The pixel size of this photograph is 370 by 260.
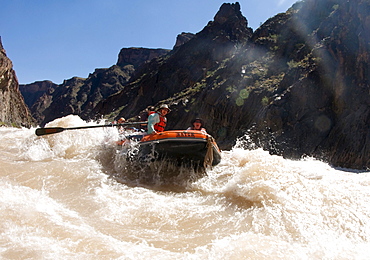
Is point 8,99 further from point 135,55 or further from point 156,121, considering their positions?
point 135,55

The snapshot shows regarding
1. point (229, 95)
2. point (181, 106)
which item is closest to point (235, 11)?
point (181, 106)

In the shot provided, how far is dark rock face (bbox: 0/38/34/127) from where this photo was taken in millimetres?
30827

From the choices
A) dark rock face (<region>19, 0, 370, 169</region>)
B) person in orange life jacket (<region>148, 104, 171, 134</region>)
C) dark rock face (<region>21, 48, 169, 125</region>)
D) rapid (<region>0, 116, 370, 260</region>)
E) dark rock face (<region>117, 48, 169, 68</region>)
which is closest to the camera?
rapid (<region>0, 116, 370, 260</region>)

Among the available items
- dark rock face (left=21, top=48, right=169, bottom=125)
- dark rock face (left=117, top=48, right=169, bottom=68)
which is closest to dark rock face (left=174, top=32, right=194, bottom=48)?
dark rock face (left=21, top=48, right=169, bottom=125)

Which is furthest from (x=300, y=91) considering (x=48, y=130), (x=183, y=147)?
(x=48, y=130)

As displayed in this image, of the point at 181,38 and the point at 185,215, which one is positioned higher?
the point at 181,38

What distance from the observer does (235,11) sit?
42094 millimetres

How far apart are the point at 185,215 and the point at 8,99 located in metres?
38.4

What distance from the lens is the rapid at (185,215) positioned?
7.25 ft

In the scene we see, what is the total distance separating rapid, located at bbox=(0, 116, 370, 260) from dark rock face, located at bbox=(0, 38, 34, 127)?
99.3 feet

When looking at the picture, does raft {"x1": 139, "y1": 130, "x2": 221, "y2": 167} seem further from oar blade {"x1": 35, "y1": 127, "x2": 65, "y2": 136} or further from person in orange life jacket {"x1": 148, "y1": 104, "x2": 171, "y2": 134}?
oar blade {"x1": 35, "y1": 127, "x2": 65, "y2": 136}

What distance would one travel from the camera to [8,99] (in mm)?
33781

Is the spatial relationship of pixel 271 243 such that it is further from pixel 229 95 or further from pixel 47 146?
pixel 229 95

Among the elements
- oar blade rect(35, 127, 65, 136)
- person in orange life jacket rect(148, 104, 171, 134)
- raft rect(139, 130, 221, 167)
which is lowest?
raft rect(139, 130, 221, 167)
